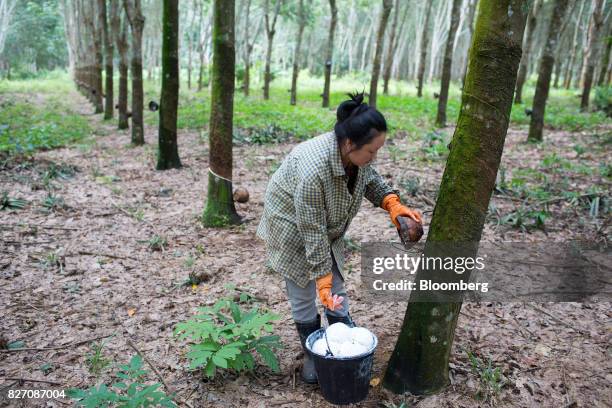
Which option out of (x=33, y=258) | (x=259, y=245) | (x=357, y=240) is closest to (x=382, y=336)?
(x=357, y=240)

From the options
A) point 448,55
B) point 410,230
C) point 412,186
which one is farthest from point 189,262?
point 448,55

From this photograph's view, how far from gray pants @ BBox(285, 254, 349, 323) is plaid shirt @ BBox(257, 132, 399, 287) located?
7cm

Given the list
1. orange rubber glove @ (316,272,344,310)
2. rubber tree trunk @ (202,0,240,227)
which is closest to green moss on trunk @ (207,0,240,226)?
rubber tree trunk @ (202,0,240,227)

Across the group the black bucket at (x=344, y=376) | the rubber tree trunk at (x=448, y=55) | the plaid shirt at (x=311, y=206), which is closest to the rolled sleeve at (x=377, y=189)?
the plaid shirt at (x=311, y=206)

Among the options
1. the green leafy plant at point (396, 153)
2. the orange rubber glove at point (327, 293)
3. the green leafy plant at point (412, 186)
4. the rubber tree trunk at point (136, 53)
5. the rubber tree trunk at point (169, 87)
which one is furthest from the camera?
the rubber tree trunk at point (136, 53)

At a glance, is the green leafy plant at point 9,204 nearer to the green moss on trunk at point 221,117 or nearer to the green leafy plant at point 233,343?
the green moss on trunk at point 221,117

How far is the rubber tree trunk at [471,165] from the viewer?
2449 mm

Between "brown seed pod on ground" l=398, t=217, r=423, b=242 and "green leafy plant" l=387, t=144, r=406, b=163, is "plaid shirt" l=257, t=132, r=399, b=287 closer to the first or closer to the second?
"brown seed pod on ground" l=398, t=217, r=423, b=242

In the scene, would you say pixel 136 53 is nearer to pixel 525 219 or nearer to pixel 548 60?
pixel 525 219

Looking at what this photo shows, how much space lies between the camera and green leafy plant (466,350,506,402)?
117 inches

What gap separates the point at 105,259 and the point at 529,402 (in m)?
4.31

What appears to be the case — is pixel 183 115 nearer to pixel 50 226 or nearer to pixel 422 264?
pixel 50 226

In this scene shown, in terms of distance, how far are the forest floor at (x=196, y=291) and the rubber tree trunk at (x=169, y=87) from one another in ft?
1.16

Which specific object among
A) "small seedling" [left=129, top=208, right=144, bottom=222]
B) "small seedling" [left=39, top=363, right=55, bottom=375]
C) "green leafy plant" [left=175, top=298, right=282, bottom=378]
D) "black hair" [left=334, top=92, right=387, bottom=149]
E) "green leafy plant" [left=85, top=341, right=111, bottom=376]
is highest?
"black hair" [left=334, top=92, right=387, bottom=149]
